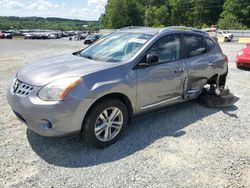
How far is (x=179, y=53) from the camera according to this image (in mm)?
4895

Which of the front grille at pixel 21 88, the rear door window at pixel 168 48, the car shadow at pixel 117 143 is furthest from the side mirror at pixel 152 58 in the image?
the front grille at pixel 21 88

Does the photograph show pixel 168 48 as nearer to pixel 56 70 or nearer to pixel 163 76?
pixel 163 76

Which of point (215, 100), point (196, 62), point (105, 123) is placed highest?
point (196, 62)

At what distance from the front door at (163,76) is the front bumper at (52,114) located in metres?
1.07

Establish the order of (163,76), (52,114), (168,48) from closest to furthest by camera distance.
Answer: (52,114)
(163,76)
(168,48)

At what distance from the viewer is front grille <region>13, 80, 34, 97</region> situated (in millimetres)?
3520

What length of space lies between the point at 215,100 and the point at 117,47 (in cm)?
258

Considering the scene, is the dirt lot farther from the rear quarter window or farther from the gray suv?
the rear quarter window

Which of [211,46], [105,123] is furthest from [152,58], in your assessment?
[211,46]

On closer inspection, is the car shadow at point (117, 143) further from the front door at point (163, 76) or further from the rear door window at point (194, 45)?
the rear door window at point (194, 45)

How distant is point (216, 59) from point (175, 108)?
1.42m

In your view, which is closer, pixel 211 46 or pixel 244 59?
pixel 211 46

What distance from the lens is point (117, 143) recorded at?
403 centimetres

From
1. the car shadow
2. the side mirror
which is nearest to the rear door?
the car shadow
